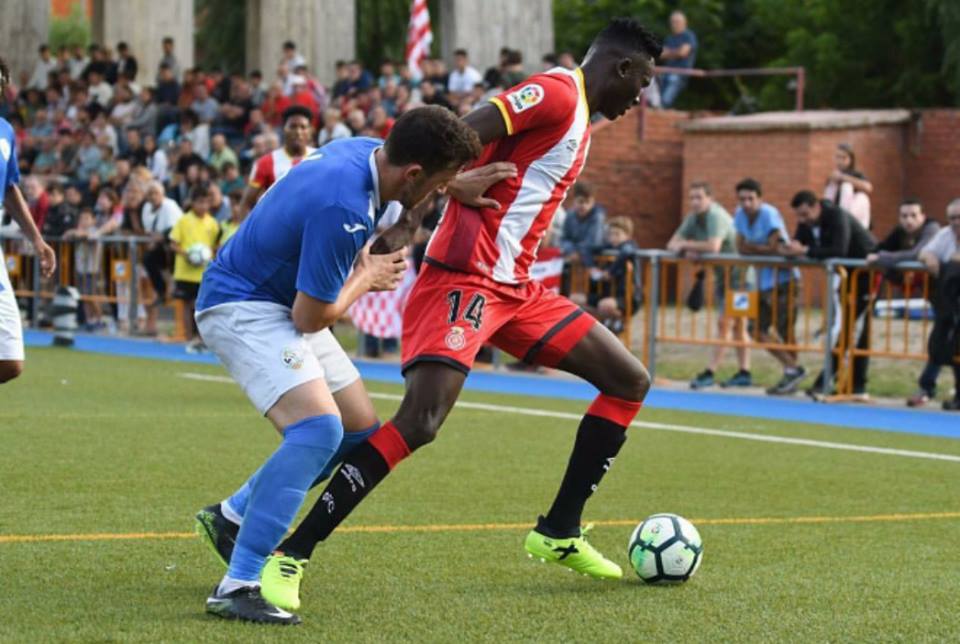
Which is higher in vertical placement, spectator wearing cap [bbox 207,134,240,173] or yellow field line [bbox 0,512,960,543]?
spectator wearing cap [bbox 207,134,240,173]

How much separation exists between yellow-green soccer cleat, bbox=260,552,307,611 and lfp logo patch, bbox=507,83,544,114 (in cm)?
193

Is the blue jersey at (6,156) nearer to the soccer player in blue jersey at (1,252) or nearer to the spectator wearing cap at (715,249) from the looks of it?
the soccer player in blue jersey at (1,252)

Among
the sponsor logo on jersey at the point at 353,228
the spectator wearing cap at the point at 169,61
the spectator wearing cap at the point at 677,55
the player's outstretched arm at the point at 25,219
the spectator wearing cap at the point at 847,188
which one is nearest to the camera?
the sponsor logo on jersey at the point at 353,228

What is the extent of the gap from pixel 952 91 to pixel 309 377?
29243 mm

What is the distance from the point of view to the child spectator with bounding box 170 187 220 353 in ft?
68.7

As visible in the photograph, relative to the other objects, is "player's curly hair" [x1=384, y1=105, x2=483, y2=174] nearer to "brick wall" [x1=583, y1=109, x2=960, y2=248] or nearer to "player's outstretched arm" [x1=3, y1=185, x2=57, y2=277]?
"player's outstretched arm" [x1=3, y1=185, x2=57, y2=277]

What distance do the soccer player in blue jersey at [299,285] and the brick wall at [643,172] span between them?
69.2 feet

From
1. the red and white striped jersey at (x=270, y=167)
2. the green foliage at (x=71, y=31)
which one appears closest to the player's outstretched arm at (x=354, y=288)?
the red and white striped jersey at (x=270, y=167)

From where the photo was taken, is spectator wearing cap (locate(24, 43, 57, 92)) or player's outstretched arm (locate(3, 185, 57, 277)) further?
spectator wearing cap (locate(24, 43, 57, 92))

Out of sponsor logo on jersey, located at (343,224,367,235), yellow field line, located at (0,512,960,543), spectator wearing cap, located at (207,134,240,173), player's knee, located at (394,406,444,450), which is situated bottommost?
yellow field line, located at (0,512,960,543)

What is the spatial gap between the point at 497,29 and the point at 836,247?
13.9 meters

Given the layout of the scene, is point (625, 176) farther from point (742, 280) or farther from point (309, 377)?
point (309, 377)

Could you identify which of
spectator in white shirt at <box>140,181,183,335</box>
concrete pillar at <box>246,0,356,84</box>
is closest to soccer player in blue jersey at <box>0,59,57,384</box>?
spectator in white shirt at <box>140,181,183,335</box>

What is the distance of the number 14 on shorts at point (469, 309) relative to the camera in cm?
688
